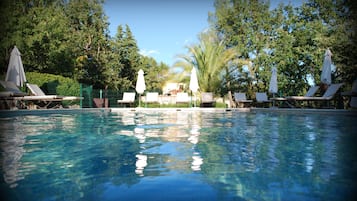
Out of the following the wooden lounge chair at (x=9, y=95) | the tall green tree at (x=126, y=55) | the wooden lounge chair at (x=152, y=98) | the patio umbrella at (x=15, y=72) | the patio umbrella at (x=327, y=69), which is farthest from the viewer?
the tall green tree at (x=126, y=55)

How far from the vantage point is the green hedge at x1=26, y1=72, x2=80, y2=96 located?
14.5 meters

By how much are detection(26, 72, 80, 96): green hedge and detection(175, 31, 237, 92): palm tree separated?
7520mm

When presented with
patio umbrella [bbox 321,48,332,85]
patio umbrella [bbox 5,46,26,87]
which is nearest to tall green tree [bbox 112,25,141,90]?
patio umbrella [bbox 5,46,26,87]

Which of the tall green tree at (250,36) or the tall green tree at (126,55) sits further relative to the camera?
the tall green tree at (126,55)

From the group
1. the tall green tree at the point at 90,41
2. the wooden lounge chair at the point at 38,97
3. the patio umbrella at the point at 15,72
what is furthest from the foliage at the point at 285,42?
the patio umbrella at the point at 15,72

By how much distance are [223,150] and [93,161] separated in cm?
181

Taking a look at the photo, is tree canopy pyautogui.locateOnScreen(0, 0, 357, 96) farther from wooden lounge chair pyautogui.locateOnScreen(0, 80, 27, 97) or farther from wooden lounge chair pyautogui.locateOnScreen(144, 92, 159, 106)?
wooden lounge chair pyautogui.locateOnScreen(144, 92, 159, 106)

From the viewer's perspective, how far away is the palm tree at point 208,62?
62.7ft

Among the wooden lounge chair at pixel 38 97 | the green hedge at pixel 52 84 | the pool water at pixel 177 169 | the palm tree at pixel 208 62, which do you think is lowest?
the pool water at pixel 177 169

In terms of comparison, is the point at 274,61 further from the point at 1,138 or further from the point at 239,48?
the point at 1,138

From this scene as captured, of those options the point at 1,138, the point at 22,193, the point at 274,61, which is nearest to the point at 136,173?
the point at 22,193

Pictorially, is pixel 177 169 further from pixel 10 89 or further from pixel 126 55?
pixel 126 55

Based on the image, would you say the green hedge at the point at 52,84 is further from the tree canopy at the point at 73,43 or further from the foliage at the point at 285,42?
the foliage at the point at 285,42

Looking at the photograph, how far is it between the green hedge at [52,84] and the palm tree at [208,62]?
752cm
